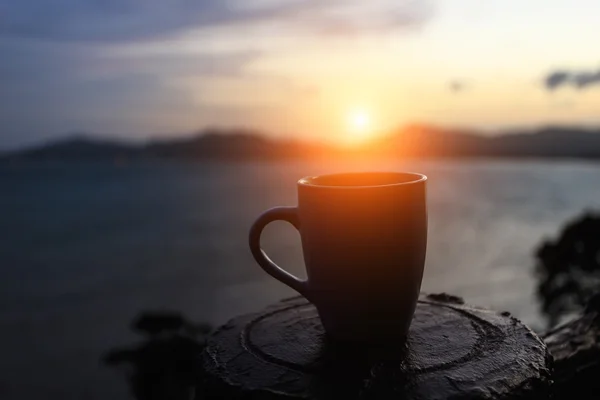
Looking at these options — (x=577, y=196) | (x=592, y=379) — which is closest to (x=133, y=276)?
(x=592, y=379)

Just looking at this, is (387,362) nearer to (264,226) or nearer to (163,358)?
(264,226)

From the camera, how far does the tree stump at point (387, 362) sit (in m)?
1.52

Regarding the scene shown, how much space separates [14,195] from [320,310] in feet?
341

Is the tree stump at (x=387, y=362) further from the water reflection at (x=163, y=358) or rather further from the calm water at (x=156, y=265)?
the water reflection at (x=163, y=358)

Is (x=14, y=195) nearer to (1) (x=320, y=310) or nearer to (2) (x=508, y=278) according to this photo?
(2) (x=508, y=278)

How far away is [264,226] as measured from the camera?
188 cm

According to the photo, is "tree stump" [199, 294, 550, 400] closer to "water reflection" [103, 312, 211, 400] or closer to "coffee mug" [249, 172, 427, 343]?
"coffee mug" [249, 172, 427, 343]

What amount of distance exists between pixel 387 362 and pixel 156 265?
39684mm

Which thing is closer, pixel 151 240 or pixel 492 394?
pixel 492 394

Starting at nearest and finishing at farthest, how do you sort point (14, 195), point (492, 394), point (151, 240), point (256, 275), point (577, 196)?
point (492, 394) → point (256, 275) → point (151, 240) → point (577, 196) → point (14, 195)

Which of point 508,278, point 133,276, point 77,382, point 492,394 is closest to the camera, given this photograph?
point 492,394

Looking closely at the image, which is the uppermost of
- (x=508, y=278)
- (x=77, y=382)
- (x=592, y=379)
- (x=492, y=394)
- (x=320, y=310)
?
(x=320, y=310)

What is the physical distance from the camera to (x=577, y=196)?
6047 cm

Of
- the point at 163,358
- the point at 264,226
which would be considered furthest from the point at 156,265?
the point at 264,226
